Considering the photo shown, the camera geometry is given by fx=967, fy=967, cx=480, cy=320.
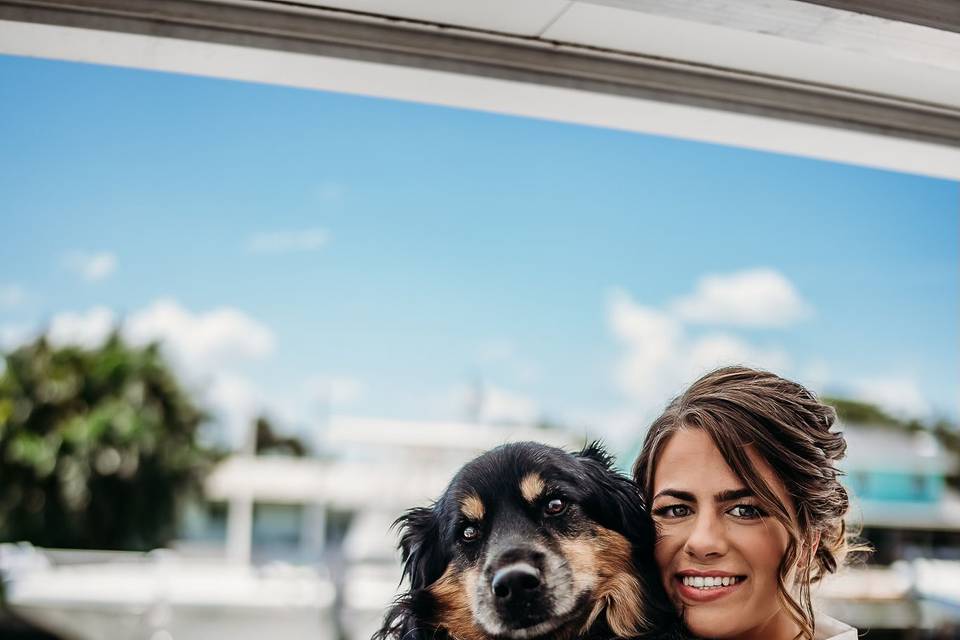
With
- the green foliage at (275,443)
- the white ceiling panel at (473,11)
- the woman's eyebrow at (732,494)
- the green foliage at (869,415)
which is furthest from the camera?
the green foliage at (275,443)

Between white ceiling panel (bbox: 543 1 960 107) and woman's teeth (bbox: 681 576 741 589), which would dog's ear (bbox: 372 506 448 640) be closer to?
woman's teeth (bbox: 681 576 741 589)

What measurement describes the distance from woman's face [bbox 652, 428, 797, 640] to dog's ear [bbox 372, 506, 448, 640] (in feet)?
1.24

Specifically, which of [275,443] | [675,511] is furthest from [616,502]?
[275,443]

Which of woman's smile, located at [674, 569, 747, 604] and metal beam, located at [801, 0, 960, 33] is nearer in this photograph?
woman's smile, located at [674, 569, 747, 604]

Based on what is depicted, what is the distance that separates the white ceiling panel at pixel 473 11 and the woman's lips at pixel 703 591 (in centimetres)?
100

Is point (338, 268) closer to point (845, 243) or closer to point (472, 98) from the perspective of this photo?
point (845, 243)

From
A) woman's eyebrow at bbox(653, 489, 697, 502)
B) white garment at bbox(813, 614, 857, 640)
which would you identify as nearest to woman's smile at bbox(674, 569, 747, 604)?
woman's eyebrow at bbox(653, 489, 697, 502)

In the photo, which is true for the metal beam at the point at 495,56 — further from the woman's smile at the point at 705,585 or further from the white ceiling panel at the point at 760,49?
the woman's smile at the point at 705,585

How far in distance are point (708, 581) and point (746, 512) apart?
13cm

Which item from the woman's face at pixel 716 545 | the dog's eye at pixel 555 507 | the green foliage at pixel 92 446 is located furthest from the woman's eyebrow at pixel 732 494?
the green foliage at pixel 92 446

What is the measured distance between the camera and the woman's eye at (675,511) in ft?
5.23

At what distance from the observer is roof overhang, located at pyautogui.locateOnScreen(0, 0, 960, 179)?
1.72 m

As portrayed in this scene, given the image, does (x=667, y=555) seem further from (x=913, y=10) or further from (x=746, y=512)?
(x=913, y=10)

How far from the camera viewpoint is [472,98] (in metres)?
2.02
